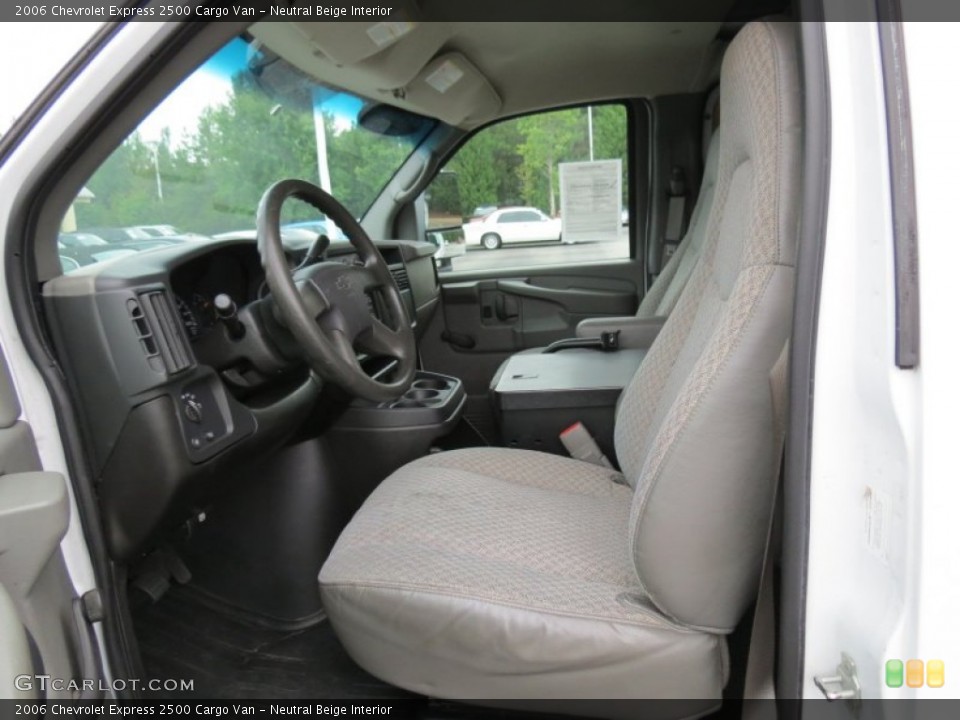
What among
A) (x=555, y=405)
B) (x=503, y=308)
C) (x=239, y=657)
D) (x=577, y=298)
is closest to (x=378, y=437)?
(x=555, y=405)

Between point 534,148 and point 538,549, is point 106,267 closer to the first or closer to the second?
point 538,549

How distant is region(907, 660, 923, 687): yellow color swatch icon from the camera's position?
64cm

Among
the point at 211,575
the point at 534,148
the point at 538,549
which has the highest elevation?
the point at 534,148

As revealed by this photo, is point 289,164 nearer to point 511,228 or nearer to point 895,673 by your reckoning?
point 511,228

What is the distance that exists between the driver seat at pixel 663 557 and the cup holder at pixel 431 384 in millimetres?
888

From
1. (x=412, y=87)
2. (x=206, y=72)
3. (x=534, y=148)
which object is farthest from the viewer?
(x=534, y=148)

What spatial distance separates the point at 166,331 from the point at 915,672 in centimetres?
107

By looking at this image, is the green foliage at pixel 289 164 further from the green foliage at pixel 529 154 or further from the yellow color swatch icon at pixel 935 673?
the yellow color swatch icon at pixel 935 673

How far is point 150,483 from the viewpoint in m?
1.13

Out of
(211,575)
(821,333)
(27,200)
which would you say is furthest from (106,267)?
(821,333)

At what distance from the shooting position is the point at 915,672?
65cm

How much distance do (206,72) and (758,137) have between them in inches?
→ 59.2

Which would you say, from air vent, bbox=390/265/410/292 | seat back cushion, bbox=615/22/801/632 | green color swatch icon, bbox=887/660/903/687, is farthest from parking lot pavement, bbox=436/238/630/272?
green color swatch icon, bbox=887/660/903/687

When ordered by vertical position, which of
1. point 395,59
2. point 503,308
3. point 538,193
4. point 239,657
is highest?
point 395,59
